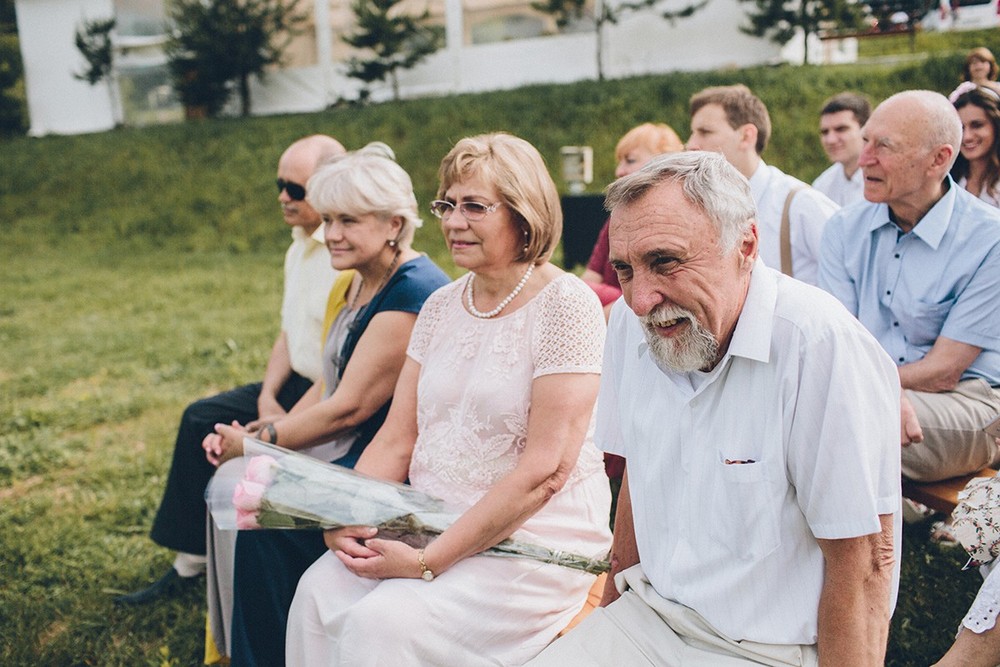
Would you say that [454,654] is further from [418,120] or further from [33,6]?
[33,6]

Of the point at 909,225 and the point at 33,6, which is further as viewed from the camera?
the point at 33,6

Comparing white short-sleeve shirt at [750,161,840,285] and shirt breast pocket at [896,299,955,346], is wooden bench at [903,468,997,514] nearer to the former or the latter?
shirt breast pocket at [896,299,955,346]

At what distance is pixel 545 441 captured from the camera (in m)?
2.36

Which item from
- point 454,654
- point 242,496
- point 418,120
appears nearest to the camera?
point 454,654

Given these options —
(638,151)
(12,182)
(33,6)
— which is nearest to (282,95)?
(12,182)

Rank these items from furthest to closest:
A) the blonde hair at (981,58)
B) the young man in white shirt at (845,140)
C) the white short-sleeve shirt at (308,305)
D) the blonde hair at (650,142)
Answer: the blonde hair at (981,58), the young man in white shirt at (845,140), the blonde hair at (650,142), the white short-sleeve shirt at (308,305)

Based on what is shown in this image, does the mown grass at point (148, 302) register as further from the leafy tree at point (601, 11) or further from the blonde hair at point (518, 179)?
the leafy tree at point (601, 11)

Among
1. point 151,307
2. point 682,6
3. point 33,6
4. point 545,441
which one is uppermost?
point 33,6

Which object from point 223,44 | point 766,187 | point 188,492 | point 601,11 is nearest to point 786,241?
point 766,187

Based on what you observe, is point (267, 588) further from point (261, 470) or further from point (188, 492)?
point (188, 492)

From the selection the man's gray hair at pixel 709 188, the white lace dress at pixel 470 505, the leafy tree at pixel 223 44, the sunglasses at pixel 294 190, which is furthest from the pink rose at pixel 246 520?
the leafy tree at pixel 223 44

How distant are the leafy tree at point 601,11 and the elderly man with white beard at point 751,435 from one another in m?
20.5

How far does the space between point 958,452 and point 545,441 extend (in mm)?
1401

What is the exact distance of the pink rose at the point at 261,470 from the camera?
97.1 inches
